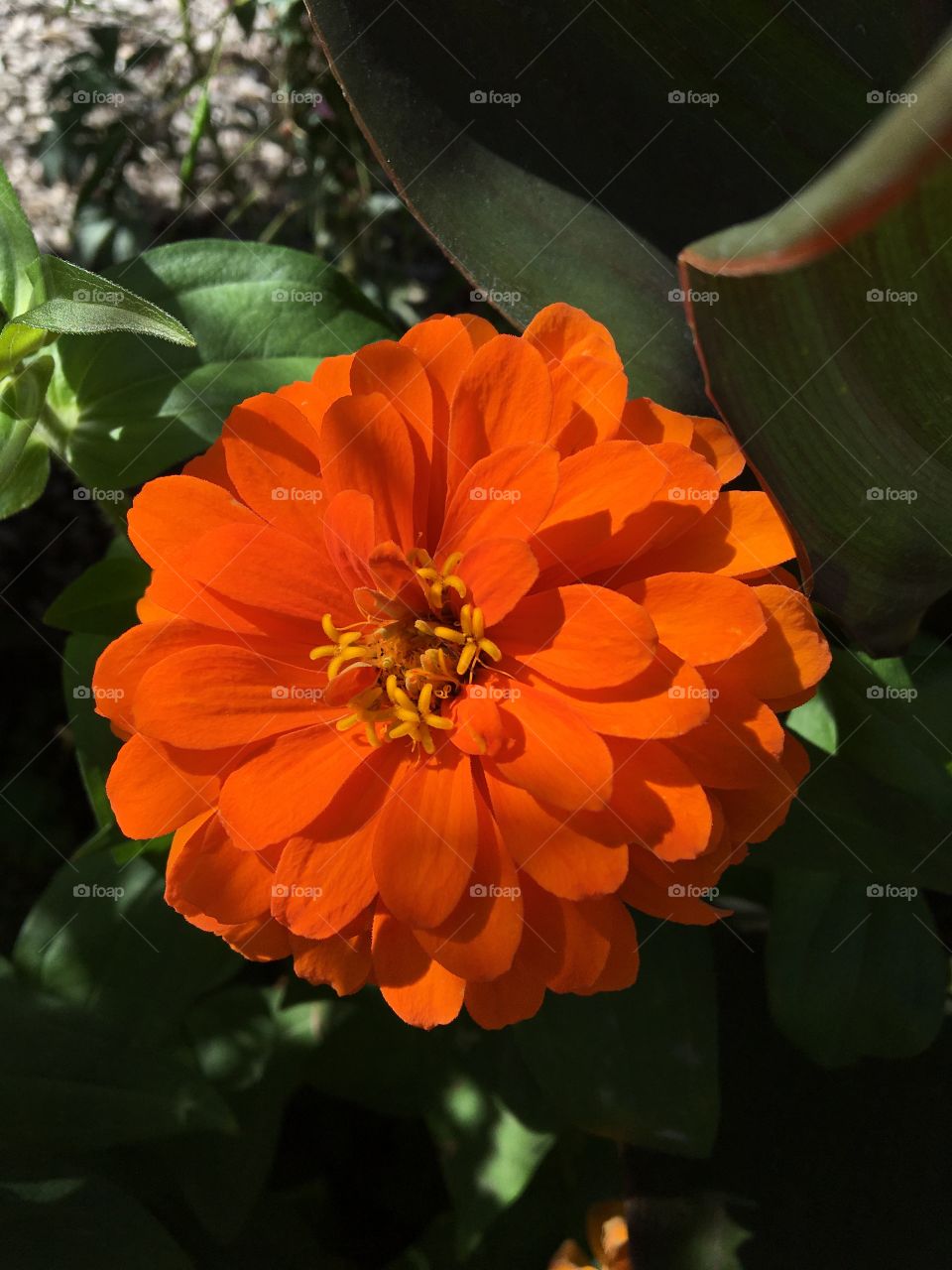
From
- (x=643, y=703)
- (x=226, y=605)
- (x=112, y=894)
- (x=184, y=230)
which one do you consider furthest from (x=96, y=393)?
(x=184, y=230)

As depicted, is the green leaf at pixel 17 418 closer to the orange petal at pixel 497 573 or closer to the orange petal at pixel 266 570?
the orange petal at pixel 266 570

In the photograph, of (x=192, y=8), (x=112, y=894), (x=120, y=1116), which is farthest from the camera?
(x=192, y=8)

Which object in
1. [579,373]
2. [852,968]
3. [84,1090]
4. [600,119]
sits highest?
[600,119]

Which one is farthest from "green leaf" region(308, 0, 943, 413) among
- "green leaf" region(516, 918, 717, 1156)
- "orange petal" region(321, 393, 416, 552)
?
"green leaf" region(516, 918, 717, 1156)

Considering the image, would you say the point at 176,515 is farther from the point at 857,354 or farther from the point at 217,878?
the point at 857,354

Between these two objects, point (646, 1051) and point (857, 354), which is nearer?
point (857, 354)

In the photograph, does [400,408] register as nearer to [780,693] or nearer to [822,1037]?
[780,693]

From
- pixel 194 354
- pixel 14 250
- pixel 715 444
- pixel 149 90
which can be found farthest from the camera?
pixel 149 90

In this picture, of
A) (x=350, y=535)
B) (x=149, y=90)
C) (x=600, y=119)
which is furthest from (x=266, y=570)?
(x=149, y=90)
